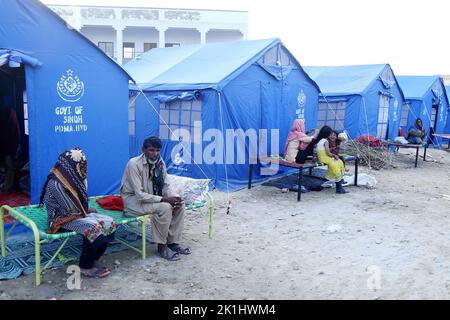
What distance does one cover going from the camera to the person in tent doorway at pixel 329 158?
26.1 feet

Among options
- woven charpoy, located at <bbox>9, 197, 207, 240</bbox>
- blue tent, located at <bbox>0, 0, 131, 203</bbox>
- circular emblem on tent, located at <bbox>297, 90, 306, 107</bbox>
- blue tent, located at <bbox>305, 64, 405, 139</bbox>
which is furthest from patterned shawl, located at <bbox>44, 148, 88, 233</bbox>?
blue tent, located at <bbox>305, 64, 405, 139</bbox>

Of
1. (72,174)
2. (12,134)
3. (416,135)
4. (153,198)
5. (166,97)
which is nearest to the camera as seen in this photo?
(72,174)

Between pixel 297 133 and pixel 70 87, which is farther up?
pixel 70 87

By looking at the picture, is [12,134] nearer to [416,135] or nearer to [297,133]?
[297,133]

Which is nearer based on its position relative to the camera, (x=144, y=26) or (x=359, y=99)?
(x=359, y=99)

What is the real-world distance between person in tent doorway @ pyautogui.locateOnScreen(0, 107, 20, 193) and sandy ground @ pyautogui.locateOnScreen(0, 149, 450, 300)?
298cm

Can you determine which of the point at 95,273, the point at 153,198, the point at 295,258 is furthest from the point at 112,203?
the point at 295,258

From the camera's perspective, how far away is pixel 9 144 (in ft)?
21.2

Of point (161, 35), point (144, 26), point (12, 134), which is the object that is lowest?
point (12, 134)

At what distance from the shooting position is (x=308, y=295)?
12.6 feet

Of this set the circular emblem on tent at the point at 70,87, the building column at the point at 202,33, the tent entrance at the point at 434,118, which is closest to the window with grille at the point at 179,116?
the circular emblem on tent at the point at 70,87

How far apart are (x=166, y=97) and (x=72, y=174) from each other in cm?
494

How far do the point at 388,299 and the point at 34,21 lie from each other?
17.2 feet

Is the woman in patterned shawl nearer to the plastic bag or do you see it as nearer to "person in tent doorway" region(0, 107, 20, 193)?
the plastic bag
